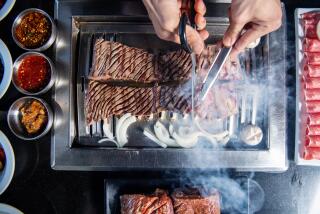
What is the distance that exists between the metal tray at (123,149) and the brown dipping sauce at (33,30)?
0.15m

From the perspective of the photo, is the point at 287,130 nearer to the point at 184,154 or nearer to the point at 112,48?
the point at 184,154

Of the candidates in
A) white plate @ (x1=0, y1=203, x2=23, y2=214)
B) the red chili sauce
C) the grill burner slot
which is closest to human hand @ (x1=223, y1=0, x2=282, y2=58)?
the grill burner slot

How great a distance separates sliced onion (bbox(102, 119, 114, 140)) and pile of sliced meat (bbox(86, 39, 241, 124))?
112 mm

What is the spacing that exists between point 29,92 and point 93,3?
121 centimetres

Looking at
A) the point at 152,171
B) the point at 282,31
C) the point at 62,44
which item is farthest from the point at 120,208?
the point at 282,31

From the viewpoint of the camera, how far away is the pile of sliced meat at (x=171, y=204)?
4207 millimetres

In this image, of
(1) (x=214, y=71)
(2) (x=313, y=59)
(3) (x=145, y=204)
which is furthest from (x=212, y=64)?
(3) (x=145, y=204)

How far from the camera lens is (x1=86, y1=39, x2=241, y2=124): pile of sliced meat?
4.25 meters

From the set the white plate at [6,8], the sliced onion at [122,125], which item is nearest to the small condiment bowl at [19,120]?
the sliced onion at [122,125]

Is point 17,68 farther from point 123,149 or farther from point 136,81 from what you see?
point 123,149

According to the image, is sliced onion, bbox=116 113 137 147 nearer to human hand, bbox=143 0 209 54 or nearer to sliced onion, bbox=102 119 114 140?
sliced onion, bbox=102 119 114 140

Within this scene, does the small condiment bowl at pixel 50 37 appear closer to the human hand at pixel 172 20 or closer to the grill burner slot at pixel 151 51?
the grill burner slot at pixel 151 51

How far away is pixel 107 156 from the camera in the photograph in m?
4.39

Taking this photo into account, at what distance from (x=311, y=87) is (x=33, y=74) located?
3051mm
